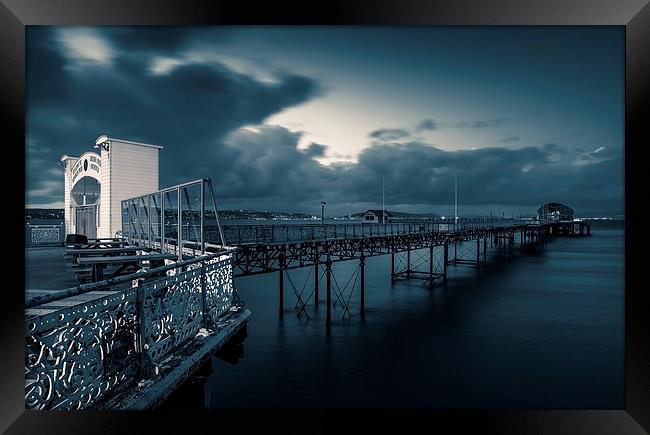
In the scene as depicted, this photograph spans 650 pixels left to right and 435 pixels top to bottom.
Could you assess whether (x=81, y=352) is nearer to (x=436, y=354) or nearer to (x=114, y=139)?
(x=114, y=139)

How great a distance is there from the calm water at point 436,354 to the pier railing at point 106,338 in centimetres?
1291

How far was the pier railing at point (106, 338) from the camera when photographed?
2.54 m

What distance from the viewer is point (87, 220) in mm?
17109

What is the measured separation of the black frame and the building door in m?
13.8

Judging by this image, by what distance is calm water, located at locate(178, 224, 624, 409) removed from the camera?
16.1m

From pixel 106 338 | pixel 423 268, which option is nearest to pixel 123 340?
pixel 106 338

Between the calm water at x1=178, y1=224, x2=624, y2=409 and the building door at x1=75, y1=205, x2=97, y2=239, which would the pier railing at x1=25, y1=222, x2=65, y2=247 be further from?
the calm water at x1=178, y1=224, x2=624, y2=409
